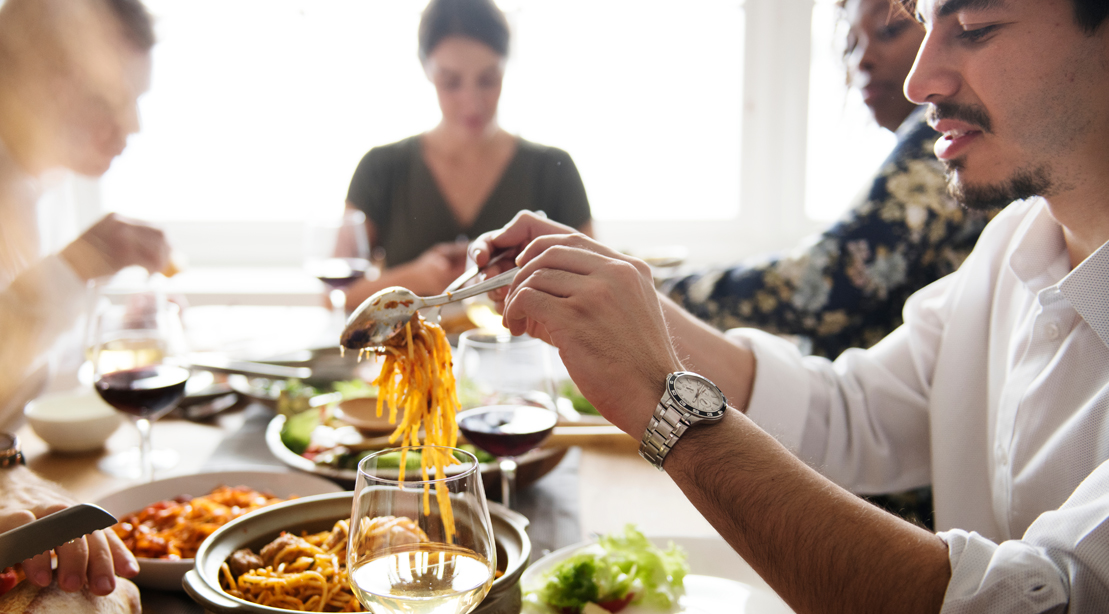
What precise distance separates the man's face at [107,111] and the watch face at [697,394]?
207 cm

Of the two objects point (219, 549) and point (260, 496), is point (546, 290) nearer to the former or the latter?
point (219, 549)

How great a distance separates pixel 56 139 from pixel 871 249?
7.64 feet

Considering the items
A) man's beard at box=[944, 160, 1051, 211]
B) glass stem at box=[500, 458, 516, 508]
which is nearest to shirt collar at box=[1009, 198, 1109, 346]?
man's beard at box=[944, 160, 1051, 211]

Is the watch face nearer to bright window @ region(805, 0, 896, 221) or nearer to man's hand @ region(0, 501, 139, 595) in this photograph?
man's hand @ region(0, 501, 139, 595)

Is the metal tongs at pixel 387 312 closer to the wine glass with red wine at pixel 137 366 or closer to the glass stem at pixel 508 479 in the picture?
the glass stem at pixel 508 479

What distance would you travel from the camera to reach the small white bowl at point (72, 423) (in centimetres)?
145

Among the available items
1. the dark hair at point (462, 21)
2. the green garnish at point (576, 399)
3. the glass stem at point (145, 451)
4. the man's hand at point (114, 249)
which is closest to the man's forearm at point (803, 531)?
the green garnish at point (576, 399)

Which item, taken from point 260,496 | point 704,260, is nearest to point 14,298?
point 260,496

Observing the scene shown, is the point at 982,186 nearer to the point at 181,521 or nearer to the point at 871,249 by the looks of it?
the point at 871,249

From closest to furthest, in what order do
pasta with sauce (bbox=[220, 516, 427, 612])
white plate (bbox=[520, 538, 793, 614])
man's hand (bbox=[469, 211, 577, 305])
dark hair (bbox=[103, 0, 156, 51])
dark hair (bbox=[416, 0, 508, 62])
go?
pasta with sauce (bbox=[220, 516, 427, 612]) → white plate (bbox=[520, 538, 793, 614]) → man's hand (bbox=[469, 211, 577, 305]) → dark hair (bbox=[103, 0, 156, 51]) → dark hair (bbox=[416, 0, 508, 62])

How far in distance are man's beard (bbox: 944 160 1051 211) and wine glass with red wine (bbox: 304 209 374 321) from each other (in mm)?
1722

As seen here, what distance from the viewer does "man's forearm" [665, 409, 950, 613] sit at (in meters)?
0.81

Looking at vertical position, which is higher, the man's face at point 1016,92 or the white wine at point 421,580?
the man's face at point 1016,92

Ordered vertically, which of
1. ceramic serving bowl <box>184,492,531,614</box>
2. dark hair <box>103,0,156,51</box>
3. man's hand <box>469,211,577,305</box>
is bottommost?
ceramic serving bowl <box>184,492,531,614</box>
